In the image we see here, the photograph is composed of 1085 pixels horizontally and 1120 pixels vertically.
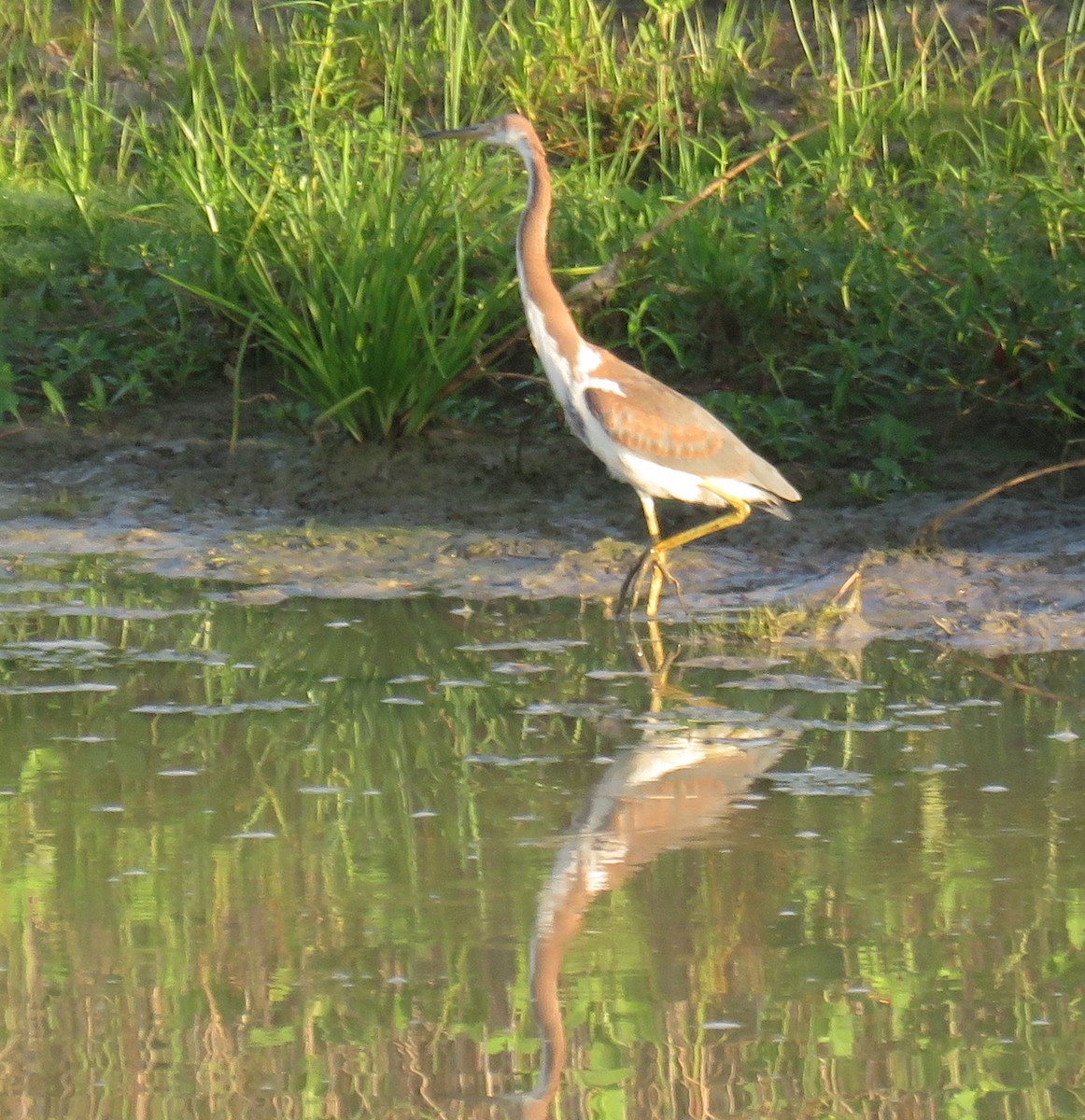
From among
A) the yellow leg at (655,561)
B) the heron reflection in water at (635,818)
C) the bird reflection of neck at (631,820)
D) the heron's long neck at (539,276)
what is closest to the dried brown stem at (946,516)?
the yellow leg at (655,561)

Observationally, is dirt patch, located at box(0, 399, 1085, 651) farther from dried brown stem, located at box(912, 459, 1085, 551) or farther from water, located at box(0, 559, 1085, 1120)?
water, located at box(0, 559, 1085, 1120)

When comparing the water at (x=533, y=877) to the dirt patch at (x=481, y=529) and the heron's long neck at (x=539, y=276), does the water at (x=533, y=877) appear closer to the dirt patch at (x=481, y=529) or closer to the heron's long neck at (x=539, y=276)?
the dirt patch at (x=481, y=529)

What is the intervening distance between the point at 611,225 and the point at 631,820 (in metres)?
3.59

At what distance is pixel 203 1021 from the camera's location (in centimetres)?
251

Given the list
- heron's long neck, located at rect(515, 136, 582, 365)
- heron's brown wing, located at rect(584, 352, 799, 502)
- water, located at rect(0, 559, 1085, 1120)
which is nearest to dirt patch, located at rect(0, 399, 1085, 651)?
heron's brown wing, located at rect(584, 352, 799, 502)

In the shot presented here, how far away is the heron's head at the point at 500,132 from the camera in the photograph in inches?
226

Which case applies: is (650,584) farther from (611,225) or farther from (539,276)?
(611,225)

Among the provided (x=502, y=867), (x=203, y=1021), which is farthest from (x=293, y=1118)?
(x=502, y=867)

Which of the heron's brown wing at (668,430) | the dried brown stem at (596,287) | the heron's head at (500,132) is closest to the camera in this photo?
the heron's brown wing at (668,430)

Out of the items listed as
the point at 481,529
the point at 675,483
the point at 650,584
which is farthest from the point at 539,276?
the point at 650,584

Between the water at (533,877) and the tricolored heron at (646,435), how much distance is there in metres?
0.65

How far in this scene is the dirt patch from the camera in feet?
16.8

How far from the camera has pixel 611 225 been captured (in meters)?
6.59

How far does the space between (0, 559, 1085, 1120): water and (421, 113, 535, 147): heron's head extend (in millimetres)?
1725
